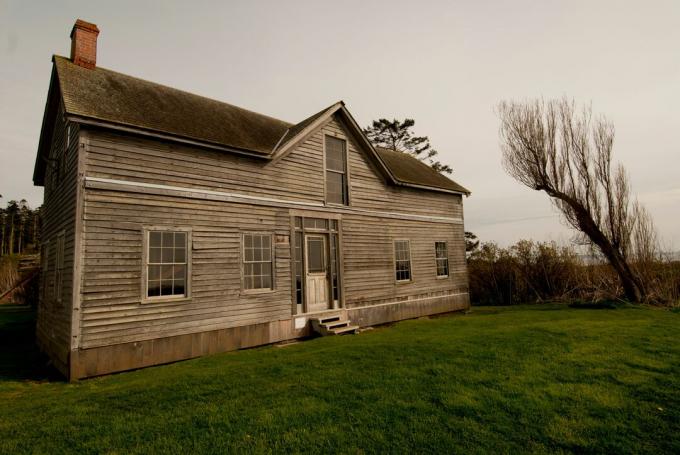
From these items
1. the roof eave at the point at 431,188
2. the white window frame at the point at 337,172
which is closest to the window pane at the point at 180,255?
the white window frame at the point at 337,172

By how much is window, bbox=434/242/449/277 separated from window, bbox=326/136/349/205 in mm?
5713

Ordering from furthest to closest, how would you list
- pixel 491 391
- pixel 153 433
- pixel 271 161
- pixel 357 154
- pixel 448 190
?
pixel 448 190 < pixel 357 154 < pixel 271 161 < pixel 491 391 < pixel 153 433

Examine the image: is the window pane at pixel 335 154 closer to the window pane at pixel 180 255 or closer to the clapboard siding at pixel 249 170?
the clapboard siding at pixel 249 170

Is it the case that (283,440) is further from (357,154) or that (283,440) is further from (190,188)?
(357,154)

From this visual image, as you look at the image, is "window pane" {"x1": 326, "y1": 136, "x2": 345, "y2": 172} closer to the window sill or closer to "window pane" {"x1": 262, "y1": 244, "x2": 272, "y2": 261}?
"window pane" {"x1": 262, "y1": 244, "x2": 272, "y2": 261}

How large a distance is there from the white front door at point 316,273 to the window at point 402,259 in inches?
140

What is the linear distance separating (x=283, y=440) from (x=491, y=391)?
3312 millimetres

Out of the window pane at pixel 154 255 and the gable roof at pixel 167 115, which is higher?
the gable roof at pixel 167 115

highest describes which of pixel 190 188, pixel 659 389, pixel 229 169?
pixel 229 169

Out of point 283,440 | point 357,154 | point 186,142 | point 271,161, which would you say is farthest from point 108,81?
point 283,440

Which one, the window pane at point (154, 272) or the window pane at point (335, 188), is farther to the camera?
the window pane at point (335, 188)

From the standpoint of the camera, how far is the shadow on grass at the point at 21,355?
28.7 feet

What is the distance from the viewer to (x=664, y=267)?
17.5 metres

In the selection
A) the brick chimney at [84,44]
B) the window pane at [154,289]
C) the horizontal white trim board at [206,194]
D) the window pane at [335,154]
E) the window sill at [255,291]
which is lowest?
the window sill at [255,291]
